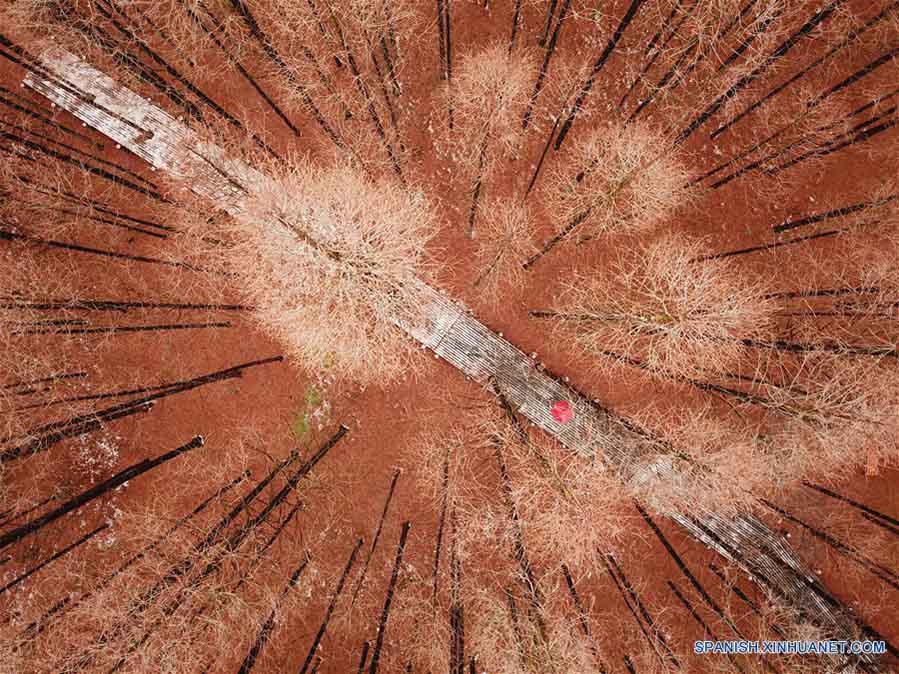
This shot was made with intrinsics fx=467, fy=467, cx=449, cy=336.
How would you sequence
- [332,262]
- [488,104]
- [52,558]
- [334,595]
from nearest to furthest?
1. [332,262]
2. [488,104]
3. [52,558]
4. [334,595]

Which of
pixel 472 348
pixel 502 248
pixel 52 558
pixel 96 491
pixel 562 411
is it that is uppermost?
pixel 502 248

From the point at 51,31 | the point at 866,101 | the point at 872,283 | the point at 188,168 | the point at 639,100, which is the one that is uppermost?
the point at 866,101

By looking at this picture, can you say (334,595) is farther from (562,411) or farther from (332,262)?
(332,262)

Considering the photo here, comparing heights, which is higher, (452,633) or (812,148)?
(812,148)

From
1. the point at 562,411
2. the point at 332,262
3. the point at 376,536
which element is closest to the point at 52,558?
the point at 376,536

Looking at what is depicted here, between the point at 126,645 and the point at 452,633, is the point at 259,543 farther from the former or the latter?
the point at 452,633

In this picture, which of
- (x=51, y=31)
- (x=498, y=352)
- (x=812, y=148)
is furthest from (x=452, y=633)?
(x=51, y=31)

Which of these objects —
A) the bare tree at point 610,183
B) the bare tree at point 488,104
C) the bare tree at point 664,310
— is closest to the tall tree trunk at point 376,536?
the bare tree at point 664,310
